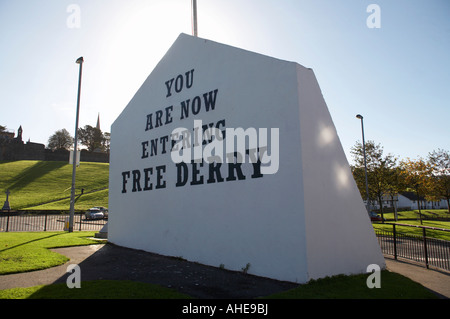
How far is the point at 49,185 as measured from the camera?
53.5 m

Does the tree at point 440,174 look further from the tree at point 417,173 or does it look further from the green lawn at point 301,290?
the green lawn at point 301,290

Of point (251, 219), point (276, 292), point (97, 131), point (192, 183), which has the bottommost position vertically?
point (276, 292)

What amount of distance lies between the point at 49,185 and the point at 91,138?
52704 millimetres

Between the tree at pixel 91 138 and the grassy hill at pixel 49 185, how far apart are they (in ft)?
101

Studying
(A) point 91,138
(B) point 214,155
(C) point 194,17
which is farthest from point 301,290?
(A) point 91,138

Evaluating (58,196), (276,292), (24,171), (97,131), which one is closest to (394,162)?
(276,292)

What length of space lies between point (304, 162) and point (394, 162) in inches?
1113

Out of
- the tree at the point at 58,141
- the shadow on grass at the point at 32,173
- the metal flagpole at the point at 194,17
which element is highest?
the tree at the point at 58,141

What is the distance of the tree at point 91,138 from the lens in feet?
334

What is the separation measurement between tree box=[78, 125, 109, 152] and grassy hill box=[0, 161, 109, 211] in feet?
101

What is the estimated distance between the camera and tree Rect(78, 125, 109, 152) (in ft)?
334

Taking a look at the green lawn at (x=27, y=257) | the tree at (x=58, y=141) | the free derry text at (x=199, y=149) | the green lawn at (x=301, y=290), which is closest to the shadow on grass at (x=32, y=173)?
the tree at (x=58, y=141)
